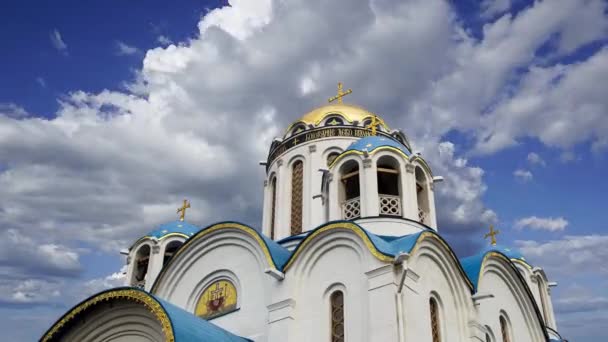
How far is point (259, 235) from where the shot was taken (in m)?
11.4

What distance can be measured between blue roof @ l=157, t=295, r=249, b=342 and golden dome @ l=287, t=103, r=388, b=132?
7262 mm

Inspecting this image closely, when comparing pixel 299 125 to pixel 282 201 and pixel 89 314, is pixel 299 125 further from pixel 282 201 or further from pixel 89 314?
pixel 89 314

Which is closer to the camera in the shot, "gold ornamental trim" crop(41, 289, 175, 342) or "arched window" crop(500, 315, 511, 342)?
"gold ornamental trim" crop(41, 289, 175, 342)

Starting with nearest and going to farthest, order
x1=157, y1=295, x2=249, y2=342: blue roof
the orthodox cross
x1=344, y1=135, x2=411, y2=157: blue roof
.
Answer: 1. x1=157, y1=295, x2=249, y2=342: blue roof
2. x1=344, y1=135, x2=411, y2=157: blue roof
3. the orthodox cross

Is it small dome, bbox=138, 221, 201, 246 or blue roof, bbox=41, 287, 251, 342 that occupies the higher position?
small dome, bbox=138, 221, 201, 246

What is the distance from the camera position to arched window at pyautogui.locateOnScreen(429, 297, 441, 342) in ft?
33.2

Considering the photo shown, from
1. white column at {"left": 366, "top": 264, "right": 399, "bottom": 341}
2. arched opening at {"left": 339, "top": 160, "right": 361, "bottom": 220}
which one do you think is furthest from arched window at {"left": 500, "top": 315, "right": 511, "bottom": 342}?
white column at {"left": 366, "top": 264, "right": 399, "bottom": 341}

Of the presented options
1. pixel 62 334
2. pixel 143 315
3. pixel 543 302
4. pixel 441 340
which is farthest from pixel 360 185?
pixel 543 302

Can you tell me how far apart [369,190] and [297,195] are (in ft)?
10.0

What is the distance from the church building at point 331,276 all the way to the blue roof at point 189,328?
23 millimetres

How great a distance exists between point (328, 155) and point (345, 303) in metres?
5.56

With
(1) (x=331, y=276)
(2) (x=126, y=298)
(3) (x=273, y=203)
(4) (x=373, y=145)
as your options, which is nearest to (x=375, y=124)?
(4) (x=373, y=145)

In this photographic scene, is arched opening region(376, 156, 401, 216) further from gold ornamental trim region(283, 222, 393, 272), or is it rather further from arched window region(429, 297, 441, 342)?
arched window region(429, 297, 441, 342)

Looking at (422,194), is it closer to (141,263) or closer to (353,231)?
(353,231)
